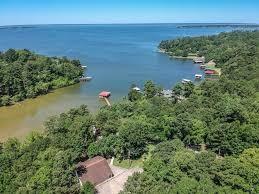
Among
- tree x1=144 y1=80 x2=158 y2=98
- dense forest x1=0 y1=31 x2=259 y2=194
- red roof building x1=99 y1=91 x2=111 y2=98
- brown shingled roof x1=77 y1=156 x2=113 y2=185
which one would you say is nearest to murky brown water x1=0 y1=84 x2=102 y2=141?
red roof building x1=99 y1=91 x2=111 y2=98

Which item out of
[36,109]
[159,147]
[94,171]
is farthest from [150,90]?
[94,171]

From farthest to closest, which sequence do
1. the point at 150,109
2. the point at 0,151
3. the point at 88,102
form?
the point at 88,102 → the point at 150,109 → the point at 0,151

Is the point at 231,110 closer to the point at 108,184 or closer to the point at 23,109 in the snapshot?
the point at 108,184

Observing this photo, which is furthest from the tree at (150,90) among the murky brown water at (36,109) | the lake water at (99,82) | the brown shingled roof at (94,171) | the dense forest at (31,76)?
the brown shingled roof at (94,171)

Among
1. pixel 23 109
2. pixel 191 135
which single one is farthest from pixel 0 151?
pixel 23 109

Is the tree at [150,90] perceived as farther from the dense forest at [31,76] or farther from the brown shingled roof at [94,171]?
the brown shingled roof at [94,171]

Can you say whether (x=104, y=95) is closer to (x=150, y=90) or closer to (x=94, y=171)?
(x=150, y=90)
